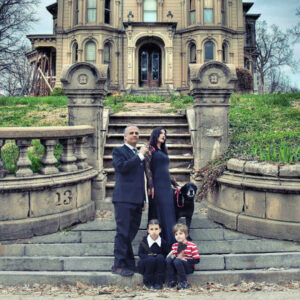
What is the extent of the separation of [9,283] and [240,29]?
25.7 metres

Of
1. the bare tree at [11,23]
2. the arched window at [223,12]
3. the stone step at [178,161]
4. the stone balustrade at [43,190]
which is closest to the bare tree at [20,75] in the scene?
the bare tree at [11,23]

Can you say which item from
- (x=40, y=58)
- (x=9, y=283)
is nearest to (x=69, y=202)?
(x=9, y=283)

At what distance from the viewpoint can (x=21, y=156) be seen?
17.0 ft

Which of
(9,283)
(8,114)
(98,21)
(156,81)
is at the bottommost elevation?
(9,283)

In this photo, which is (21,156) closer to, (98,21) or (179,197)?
(179,197)

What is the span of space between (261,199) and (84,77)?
12.5 feet

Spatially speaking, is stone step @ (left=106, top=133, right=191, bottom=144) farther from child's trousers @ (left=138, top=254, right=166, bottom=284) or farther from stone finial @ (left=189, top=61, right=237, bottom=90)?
child's trousers @ (left=138, top=254, right=166, bottom=284)

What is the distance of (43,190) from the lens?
203 inches

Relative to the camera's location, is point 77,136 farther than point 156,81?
No

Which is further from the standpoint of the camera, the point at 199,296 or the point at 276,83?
the point at 276,83

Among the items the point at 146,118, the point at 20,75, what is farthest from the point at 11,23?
the point at 146,118

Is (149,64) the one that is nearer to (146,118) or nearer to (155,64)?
(155,64)

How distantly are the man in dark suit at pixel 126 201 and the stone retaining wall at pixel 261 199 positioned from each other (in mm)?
1706

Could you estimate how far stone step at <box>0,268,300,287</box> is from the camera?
4367 millimetres
